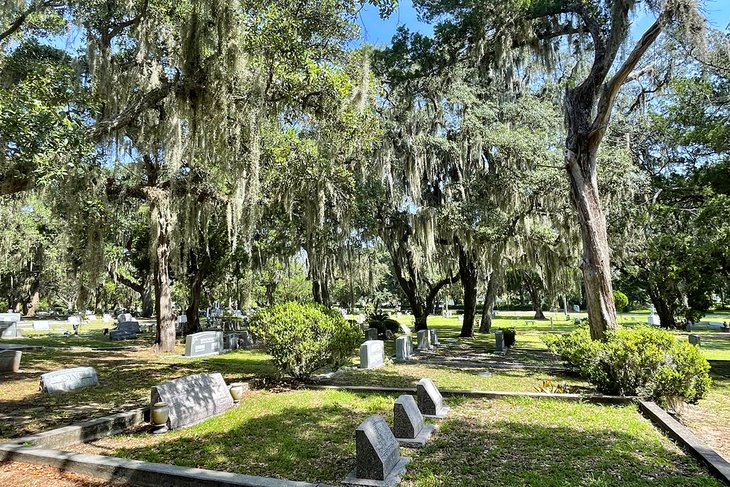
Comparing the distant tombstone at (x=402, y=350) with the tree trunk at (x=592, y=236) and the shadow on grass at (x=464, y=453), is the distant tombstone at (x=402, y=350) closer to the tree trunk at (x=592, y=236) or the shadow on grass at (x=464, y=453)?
the tree trunk at (x=592, y=236)

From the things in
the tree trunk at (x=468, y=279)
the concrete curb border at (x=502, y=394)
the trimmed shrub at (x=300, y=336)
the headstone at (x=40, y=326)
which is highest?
the tree trunk at (x=468, y=279)

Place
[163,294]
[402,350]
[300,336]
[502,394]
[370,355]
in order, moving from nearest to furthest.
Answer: [502,394] < [300,336] < [370,355] < [402,350] < [163,294]

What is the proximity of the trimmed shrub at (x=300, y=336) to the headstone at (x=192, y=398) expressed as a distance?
1.67m

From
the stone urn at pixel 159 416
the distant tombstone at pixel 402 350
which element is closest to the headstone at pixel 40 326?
the distant tombstone at pixel 402 350

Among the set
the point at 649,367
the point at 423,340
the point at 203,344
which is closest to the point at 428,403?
the point at 649,367

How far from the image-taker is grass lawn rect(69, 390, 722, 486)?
13.9ft

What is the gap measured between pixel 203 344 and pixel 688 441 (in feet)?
43.8

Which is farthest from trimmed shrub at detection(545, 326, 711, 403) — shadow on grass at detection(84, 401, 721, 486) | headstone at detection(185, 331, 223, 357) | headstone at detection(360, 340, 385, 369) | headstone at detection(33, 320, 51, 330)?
headstone at detection(33, 320, 51, 330)

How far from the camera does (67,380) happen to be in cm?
843

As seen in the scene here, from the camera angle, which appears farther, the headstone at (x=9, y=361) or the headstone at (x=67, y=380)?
the headstone at (x=9, y=361)

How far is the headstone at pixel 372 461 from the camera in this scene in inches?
Answer: 159

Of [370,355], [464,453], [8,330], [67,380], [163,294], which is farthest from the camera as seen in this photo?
[8,330]

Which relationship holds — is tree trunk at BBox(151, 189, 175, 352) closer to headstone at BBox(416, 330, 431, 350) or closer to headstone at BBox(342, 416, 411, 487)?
headstone at BBox(416, 330, 431, 350)

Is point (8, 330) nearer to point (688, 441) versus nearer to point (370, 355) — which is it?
point (370, 355)
